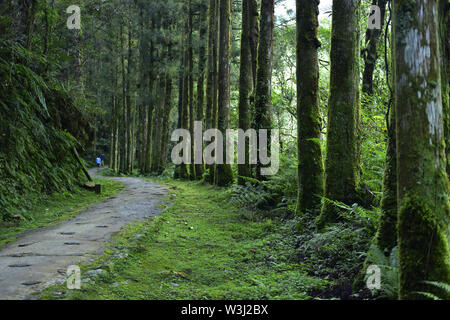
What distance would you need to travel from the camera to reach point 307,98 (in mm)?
8336

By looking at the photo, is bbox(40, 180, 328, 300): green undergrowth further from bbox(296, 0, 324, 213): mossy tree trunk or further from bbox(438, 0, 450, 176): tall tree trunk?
bbox(438, 0, 450, 176): tall tree trunk

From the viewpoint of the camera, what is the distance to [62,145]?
12289mm

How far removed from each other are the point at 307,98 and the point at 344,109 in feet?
5.48

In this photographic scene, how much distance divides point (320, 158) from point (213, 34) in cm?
1449

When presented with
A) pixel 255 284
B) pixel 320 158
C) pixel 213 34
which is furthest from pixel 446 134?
pixel 213 34

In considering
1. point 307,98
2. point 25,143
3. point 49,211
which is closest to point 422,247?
point 307,98

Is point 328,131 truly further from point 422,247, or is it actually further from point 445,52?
point 422,247

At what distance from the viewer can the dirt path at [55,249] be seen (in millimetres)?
3977

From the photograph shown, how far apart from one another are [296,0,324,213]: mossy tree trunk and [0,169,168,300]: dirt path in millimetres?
3968

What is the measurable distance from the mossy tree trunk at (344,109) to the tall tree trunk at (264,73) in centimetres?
464

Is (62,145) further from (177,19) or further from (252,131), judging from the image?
(177,19)

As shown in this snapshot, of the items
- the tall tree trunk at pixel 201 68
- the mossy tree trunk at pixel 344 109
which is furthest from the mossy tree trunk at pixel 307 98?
the tall tree trunk at pixel 201 68

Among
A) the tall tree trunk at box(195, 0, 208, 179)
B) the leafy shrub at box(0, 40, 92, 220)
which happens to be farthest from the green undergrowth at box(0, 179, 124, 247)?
the tall tree trunk at box(195, 0, 208, 179)

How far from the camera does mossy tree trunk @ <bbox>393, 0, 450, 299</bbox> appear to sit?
3107mm
